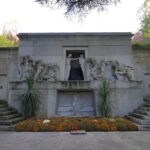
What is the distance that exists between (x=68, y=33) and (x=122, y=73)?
3995 millimetres

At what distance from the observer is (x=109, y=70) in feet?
29.3

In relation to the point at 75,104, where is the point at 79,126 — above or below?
below

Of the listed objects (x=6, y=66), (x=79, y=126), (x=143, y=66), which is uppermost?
(x=143, y=66)

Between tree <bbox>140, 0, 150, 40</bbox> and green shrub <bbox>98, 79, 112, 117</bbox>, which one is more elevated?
tree <bbox>140, 0, 150, 40</bbox>

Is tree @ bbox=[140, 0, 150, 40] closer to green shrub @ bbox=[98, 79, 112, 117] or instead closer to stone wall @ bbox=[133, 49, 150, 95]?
stone wall @ bbox=[133, 49, 150, 95]

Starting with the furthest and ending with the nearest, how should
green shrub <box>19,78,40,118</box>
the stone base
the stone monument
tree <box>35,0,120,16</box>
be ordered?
the stone monument, the stone base, green shrub <box>19,78,40,118</box>, tree <box>35,0,120,16</box>

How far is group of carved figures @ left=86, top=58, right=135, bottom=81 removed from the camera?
860 centimetres

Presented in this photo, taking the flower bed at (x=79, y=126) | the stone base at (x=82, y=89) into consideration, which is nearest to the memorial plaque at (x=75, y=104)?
the stone base at (x=82, y=89)

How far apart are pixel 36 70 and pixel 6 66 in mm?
2246

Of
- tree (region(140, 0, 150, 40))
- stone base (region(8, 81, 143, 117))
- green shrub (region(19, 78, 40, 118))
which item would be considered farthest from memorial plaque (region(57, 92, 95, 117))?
tree (region(140, 0, 150, 40))

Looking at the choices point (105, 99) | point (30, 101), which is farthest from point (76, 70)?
point (30, 101)

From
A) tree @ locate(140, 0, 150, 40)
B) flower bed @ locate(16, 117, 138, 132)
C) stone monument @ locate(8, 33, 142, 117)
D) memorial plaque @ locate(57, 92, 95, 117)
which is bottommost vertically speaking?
flower bed @ locate(16, 117, 138, 132)

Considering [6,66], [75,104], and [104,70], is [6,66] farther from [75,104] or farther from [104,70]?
[104,70]

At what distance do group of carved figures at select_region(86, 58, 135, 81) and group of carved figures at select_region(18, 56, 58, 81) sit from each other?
2.10 metres
